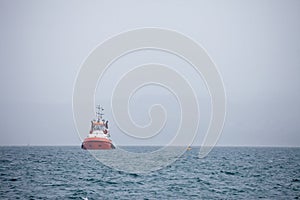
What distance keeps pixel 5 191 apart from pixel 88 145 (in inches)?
2751

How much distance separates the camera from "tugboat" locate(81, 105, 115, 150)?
100m

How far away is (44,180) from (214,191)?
56.0 ft

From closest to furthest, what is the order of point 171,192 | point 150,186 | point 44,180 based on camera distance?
point 171,192, point 150,186, point 44,180

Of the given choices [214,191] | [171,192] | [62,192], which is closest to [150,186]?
[171,192]

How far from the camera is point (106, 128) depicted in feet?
376

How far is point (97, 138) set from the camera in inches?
3957

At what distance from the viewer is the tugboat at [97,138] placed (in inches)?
3939

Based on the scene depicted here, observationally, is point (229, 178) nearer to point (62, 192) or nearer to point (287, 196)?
point (287, 196)

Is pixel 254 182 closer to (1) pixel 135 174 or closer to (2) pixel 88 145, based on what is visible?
(1) pixel 135 174

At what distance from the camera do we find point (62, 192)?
3086 cm

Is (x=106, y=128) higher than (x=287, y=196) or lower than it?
higher

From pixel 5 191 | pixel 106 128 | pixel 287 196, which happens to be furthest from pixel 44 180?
pixel 106 128

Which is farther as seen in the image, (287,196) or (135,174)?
(135,174)

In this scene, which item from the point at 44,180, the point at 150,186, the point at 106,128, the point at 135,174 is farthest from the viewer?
the point at 106,128
